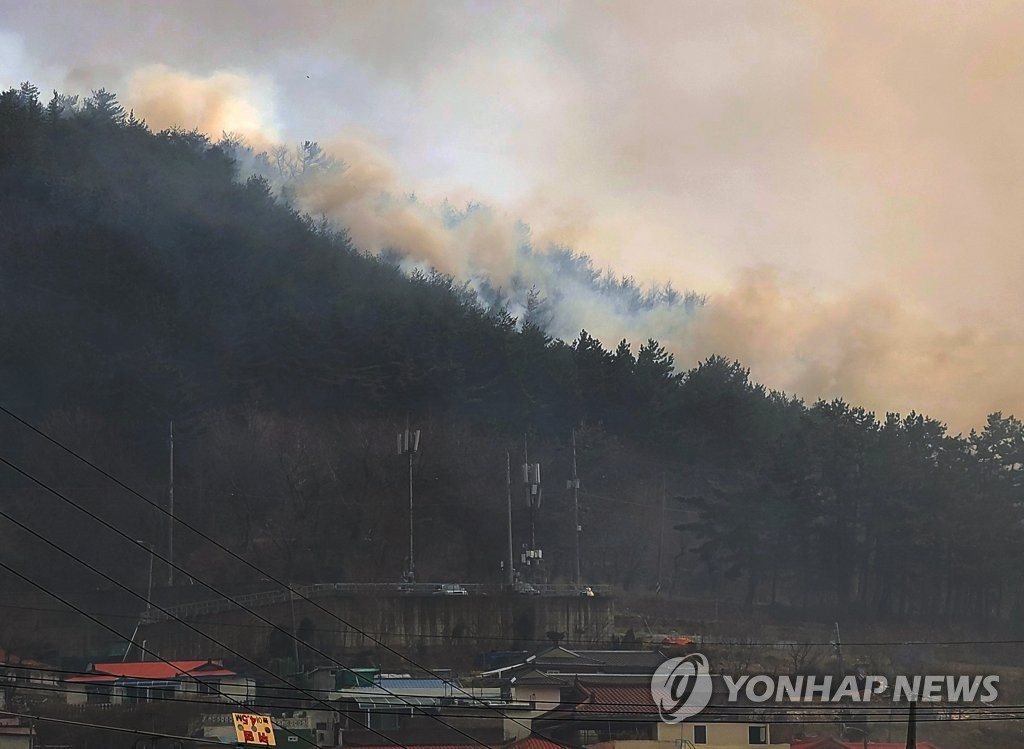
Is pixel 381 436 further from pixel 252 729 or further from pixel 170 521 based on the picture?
pixel 252 729

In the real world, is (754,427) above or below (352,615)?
above

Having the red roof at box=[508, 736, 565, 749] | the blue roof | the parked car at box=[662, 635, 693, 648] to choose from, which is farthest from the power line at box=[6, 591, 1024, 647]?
the red roof at box=[508, 736, 565, 749]

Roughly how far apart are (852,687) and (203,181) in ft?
227

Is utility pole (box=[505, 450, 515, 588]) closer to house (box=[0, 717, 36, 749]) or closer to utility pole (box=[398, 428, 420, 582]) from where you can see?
utility pole (box=[398, 428, 420, 582])

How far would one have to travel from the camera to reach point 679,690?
54062 mm

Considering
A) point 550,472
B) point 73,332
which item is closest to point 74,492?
point 73,332

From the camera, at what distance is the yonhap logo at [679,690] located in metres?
50.5

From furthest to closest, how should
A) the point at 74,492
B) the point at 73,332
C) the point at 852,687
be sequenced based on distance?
1. the point at 73,332
2. the point at 74,492
3. the point at 852,687

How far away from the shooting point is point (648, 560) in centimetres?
9656

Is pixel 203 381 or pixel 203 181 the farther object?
pixel 203 181

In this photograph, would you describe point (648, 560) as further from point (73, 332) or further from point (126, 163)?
point (126, 163)

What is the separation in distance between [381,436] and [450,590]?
57.7ft

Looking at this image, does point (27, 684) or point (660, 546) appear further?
point (660, 546)

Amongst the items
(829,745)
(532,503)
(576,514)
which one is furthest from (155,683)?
(576,514)
